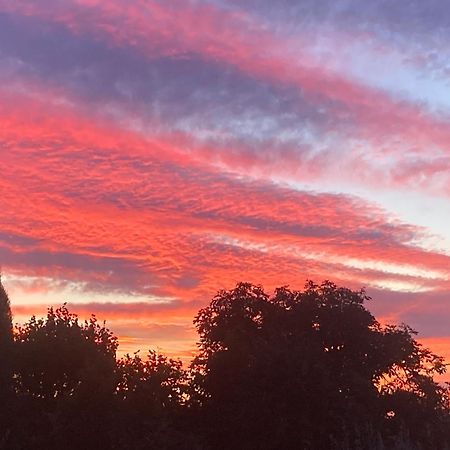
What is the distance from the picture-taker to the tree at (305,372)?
40750 mm

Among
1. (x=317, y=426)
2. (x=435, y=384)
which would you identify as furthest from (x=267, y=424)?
(x=435, y=384)

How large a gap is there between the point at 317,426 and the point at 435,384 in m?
13.5

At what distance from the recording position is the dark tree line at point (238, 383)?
40344 millimetres

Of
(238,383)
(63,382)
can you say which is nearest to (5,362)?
(63,382)

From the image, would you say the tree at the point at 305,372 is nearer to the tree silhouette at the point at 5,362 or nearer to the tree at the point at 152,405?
the tree at the point at 152,405

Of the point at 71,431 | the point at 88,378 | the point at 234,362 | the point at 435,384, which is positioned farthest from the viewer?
the point at 435,384

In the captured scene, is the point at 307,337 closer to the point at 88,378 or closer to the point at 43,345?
the point at 88,378

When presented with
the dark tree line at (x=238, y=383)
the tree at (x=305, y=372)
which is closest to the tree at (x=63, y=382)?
the dark tree line at (x=238, y=383)

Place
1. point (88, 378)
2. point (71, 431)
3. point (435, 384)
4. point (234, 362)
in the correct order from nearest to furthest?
point (71, 431) < point (88, 378) < point (234, 362) < point (435, 384)

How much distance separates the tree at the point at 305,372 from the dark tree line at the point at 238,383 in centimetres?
8

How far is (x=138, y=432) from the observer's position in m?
40.2

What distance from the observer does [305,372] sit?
136ft

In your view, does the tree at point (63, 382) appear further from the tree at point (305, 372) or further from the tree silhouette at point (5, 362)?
the tree at point (305, 372)

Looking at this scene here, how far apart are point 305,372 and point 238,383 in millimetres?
4761
